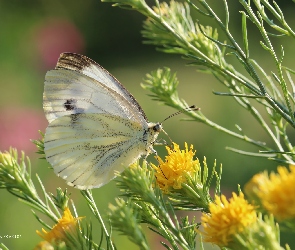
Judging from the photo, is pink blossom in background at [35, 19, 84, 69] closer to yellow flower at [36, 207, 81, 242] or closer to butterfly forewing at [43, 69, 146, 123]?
butterfly forewing at [43, 69, 146, 123]

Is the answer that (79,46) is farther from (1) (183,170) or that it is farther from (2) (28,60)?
(1) (183,170)

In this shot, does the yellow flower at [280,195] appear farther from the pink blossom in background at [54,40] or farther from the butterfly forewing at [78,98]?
the pink blossom in background at [54,40]

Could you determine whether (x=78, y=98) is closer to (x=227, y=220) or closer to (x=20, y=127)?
(x=227, y=220)

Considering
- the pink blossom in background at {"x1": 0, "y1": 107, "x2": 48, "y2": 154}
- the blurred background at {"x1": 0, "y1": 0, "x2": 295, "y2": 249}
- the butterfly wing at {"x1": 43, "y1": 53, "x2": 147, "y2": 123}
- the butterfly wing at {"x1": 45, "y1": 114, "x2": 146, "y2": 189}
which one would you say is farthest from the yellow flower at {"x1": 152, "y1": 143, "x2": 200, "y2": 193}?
the pink blossom in background at {"x1": 0, "y1": 107, "x2": 48, "y2": 154}

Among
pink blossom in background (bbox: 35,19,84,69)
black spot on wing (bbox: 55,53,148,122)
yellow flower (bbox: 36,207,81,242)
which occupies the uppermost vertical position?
pink blossom in background (bbox: 35,19,84,69)

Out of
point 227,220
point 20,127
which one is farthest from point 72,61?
point 20,127

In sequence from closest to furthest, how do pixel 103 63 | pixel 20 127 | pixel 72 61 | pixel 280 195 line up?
1. pixel 280 195
2. pixel 72 61
3. pixel 20 127
4. pixel 103 63
